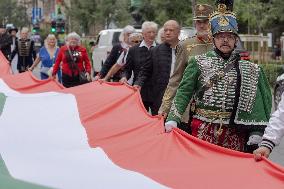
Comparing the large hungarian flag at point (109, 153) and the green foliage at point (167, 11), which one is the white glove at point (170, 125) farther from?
the green foliage at point (167, 11)

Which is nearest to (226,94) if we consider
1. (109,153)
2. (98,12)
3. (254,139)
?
(254,139)

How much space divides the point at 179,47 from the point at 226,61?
1599 millimetres

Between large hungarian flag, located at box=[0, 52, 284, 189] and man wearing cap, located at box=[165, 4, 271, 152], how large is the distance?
267mm

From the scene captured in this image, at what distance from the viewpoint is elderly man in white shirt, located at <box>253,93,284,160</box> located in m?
4.83

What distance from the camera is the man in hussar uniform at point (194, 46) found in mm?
7117

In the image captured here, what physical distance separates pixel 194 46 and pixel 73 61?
20.5ft

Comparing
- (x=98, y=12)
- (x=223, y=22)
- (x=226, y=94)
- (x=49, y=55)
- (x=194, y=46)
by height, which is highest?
(x=223, y=22)

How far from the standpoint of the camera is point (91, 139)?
7.17 m

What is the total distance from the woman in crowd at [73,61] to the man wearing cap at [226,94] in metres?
7.48

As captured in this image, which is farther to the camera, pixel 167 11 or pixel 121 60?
pixel 167 11

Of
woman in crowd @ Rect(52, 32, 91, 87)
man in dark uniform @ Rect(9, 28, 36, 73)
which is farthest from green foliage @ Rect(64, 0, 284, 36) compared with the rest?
woman in crowd @ Rect(52, 32, 91, 87)

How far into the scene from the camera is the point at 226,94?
5.75 metres

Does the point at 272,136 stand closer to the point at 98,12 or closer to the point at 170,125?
the point at 170,125

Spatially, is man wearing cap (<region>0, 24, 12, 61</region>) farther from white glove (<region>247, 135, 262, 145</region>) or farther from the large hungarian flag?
white glove (<region>247, 135, 262, 145</region>)
